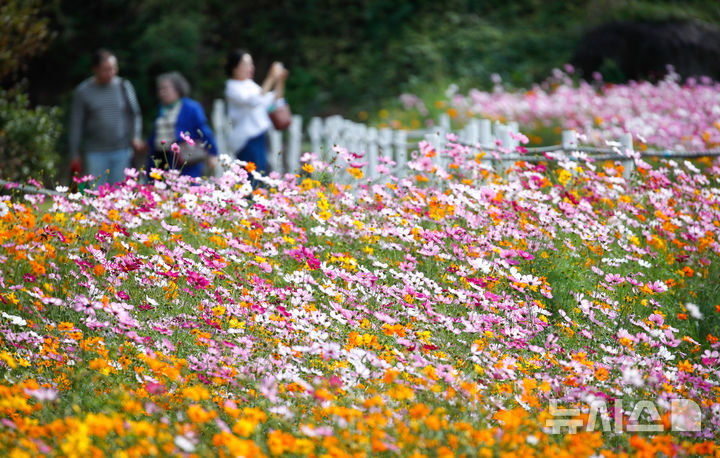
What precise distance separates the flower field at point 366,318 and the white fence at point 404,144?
0.29 m

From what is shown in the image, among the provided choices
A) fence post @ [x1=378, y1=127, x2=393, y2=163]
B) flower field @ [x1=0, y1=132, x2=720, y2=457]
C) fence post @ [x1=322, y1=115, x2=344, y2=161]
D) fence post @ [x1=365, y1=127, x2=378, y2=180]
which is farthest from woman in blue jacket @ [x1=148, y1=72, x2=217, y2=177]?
fence post @ [x1=322, y1=115, x2=344, y2=161]

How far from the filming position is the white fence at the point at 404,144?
647 cm

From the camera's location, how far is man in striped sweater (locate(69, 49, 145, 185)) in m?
7.44

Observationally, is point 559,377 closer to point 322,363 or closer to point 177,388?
point 322,363

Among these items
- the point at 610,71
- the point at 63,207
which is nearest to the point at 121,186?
the point at 63,207

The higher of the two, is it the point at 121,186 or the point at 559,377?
the point at 121,186

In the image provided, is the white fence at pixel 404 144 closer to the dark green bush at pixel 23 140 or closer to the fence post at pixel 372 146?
the fence post at pixel 372 146

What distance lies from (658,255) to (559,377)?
207cm

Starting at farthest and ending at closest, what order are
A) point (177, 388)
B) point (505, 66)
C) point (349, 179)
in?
point (505, 66), point (349, 179), point (177, 388)

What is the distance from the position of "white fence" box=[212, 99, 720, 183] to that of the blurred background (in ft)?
11.9

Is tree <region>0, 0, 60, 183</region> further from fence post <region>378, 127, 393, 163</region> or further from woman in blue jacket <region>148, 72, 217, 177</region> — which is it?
fence post <region>378, 127, 393, 163</region>

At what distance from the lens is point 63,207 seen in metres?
5.00

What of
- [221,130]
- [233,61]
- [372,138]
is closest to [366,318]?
[233,61]

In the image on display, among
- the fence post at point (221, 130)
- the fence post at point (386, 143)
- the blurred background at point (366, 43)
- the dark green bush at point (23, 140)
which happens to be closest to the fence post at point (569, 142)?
the fence post at point (386, 143)
